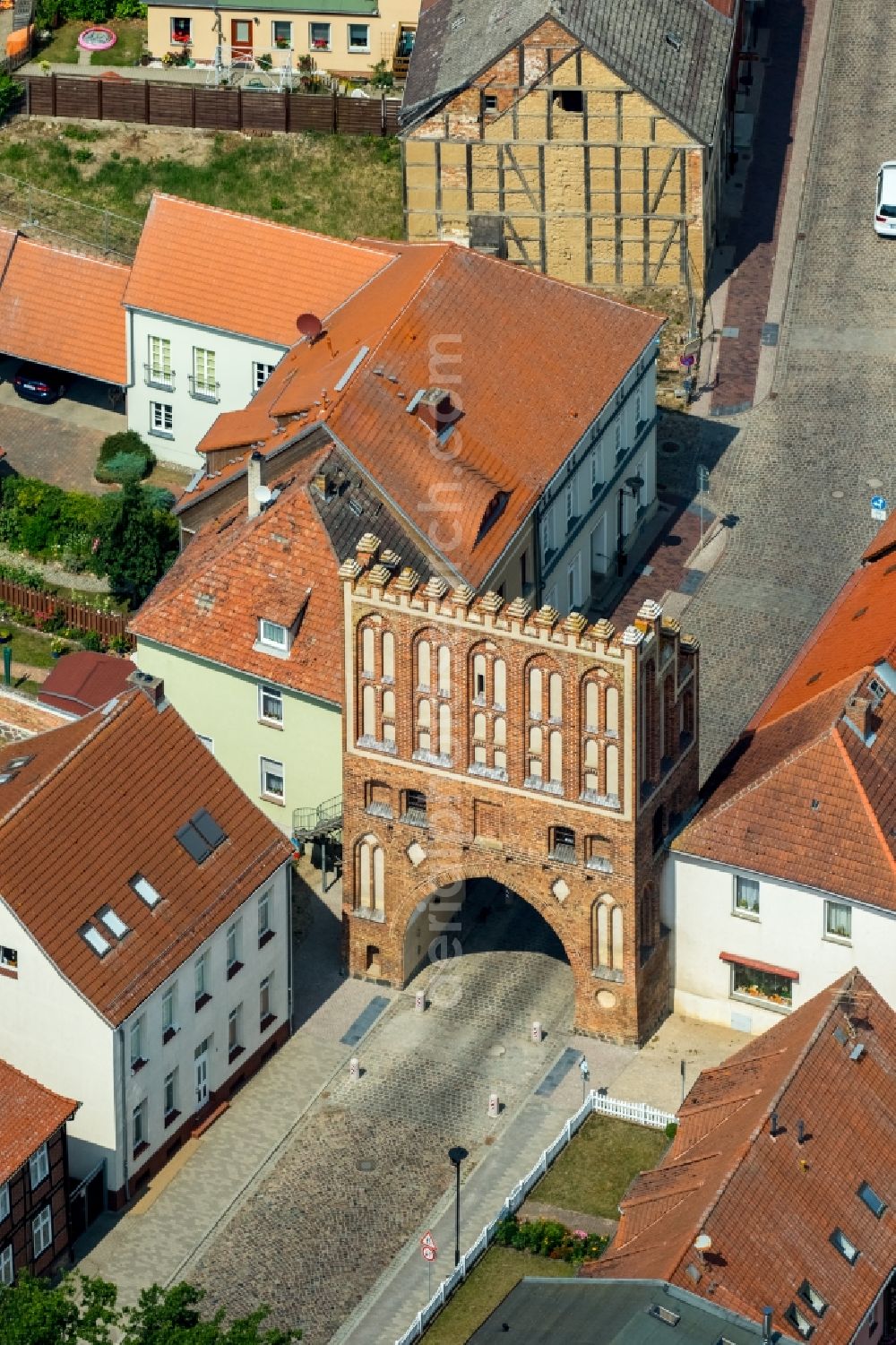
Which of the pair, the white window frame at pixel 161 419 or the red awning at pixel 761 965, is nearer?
the red awning at pixel 761 965

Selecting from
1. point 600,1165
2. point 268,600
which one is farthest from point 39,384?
point 600,1165

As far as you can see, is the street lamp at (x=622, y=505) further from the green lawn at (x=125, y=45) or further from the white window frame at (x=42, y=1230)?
the white window frame at (x=42, y=1230)

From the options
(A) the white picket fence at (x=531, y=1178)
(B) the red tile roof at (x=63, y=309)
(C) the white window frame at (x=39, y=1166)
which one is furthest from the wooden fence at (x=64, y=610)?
(C) the white window frame at (x=39, y=1166)

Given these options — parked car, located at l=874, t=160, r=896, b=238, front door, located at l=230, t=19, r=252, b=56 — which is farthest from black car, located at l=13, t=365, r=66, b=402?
parked car, located at l=874, t=160, r=896, b=238

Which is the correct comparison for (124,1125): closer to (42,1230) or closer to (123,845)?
(42,1230)

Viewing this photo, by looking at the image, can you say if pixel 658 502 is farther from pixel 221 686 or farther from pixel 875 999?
pixel 875 999

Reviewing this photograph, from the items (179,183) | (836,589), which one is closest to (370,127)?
(179,183)
